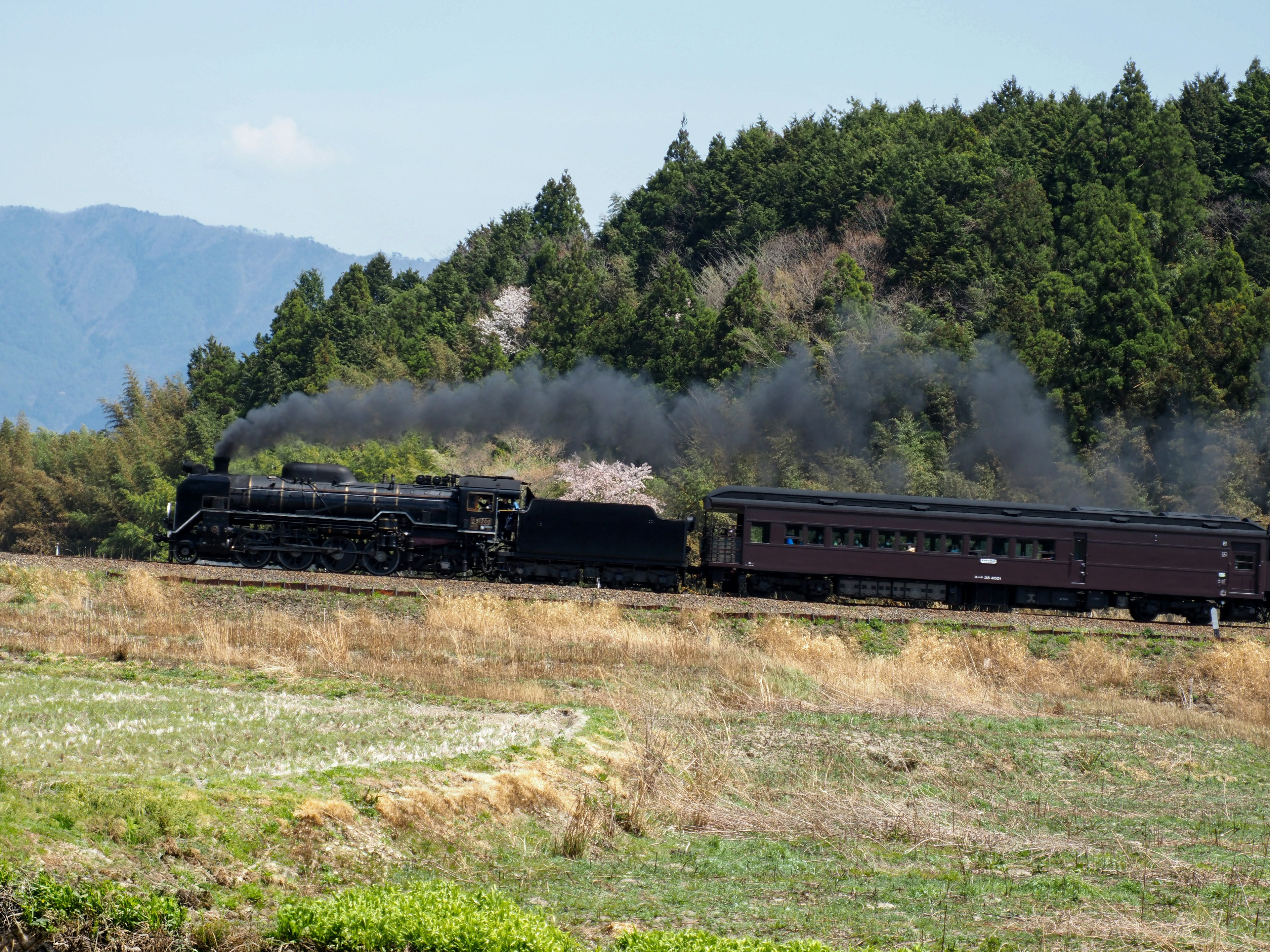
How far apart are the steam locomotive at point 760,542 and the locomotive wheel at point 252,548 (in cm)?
5

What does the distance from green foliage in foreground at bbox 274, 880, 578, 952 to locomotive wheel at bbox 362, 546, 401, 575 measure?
26490 millimetres

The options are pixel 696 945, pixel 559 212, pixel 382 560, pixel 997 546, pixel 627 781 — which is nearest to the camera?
pixel 696 945

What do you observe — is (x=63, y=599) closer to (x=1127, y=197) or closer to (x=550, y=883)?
(x=550, y=883)

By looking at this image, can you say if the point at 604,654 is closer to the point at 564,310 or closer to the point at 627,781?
the point at 627,781

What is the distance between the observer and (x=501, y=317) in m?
93.4

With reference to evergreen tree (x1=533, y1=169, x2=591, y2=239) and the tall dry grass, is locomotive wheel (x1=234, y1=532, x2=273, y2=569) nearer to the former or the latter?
the tall dry grass

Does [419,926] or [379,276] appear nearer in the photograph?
[419,926]

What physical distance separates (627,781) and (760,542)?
1929cm

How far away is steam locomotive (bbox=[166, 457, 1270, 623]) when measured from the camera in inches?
1321

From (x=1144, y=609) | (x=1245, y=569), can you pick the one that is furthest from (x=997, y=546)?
(x=1245, y=569)

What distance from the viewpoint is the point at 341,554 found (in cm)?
3522

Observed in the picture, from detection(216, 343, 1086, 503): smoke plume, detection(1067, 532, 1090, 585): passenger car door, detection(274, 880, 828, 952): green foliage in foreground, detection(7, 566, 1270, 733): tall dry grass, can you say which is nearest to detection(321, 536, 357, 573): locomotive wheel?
detection(7, 566, 1270, 733): tall dry grass

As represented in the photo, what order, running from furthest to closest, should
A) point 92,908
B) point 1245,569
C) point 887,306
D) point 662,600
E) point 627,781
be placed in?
point 887,306 → point 1245,569 → point 662,600 → point 627,781 → point 92,908

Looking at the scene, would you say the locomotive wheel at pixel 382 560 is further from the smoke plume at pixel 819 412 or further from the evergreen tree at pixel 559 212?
the evergreen tree at pixel 559 212
